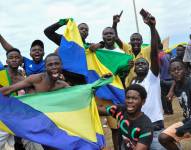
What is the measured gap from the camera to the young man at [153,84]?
5312 millimetres

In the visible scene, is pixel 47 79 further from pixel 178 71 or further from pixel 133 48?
pixel 133 48

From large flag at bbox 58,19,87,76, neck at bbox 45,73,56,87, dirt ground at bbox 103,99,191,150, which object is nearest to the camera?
neck at bbox 45,73,56,87

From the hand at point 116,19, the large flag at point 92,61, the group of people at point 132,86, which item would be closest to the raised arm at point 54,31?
the group of people at point 132,86

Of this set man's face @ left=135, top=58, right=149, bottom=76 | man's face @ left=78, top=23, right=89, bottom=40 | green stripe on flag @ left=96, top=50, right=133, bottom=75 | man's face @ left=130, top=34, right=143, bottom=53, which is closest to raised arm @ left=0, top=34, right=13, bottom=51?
man's face @ left=78, top=23, right=89, bottom=40

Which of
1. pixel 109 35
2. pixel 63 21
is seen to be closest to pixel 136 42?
pixel 109 35

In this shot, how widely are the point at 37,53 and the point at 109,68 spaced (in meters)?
1.34

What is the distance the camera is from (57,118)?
4.97m

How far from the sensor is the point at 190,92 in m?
5.30

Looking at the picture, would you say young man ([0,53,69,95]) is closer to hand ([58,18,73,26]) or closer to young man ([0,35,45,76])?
young man ([0,35,45,76])

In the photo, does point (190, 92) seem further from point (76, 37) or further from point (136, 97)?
point (76, 37)

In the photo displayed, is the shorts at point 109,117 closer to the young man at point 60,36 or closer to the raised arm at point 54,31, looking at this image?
the young man at point 60,36

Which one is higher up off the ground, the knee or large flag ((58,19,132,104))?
large flag ((58,19,132,104))

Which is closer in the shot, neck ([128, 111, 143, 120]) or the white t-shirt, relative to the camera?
neck ([128, 111, 143, 120])

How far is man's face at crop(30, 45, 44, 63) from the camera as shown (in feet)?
20.1
